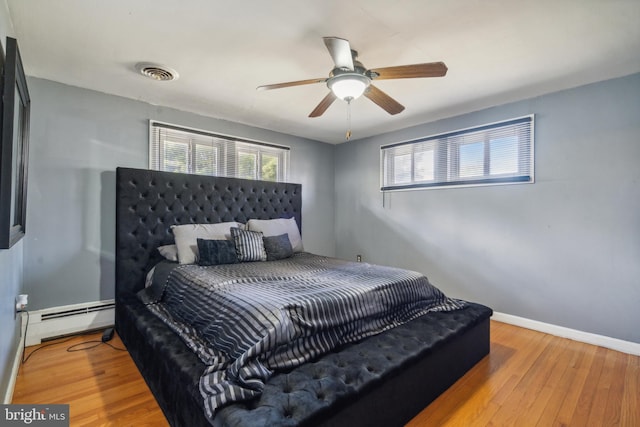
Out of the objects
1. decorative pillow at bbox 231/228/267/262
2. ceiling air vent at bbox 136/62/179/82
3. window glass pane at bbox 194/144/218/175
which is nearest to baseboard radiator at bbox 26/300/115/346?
decorative pillow at bbox 231/228/267/262

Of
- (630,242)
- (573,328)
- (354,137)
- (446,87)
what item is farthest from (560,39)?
(354,137)

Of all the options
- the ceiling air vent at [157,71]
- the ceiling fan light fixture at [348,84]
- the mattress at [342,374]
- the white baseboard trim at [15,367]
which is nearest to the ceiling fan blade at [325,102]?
the ceiling fan light fixture at [348,84]

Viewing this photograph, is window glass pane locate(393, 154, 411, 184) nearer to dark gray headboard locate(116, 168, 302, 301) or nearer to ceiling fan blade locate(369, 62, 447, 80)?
dark gray headboard locate(116, 168, 302, 301)

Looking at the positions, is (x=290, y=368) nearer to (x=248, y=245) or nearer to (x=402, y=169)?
(x=248, y=245)

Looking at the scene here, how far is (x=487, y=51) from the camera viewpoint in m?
2.23

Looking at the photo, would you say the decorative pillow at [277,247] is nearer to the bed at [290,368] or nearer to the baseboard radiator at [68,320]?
the bed at [290,368]

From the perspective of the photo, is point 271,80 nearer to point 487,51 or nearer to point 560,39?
point 487,51

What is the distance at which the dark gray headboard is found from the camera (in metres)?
3.01

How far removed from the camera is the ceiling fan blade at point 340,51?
1.69 meters

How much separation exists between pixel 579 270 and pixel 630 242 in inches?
17.4

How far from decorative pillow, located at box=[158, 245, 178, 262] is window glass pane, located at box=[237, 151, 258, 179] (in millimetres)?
1373

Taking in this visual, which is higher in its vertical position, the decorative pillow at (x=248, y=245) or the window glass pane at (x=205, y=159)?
the window glass pane at (x=205, y=159)

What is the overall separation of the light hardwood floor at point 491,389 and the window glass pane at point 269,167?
2.61 meters

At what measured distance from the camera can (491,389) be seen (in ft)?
6.63
